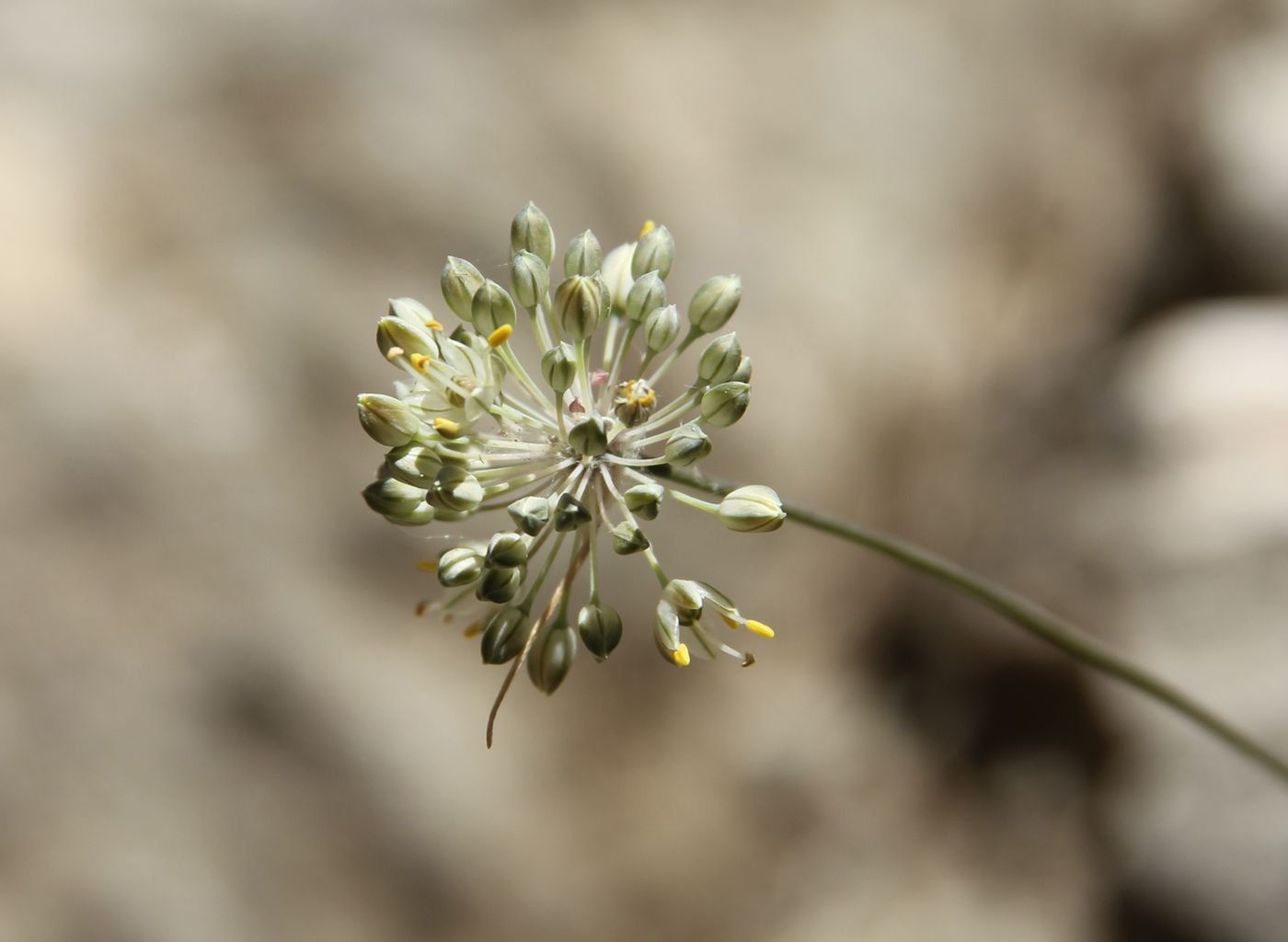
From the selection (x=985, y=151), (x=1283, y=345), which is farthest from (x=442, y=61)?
(x=1283, y=345)

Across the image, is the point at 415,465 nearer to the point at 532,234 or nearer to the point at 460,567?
the point at 460,567

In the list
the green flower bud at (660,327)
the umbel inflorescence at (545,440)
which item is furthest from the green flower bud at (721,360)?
the green flower bud at (660,327)

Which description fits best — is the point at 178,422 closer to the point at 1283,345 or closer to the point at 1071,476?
the point at 1071,476

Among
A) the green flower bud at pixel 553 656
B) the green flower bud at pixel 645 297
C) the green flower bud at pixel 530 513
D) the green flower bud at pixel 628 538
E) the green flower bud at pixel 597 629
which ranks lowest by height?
the green flower bud at pixel 553 656

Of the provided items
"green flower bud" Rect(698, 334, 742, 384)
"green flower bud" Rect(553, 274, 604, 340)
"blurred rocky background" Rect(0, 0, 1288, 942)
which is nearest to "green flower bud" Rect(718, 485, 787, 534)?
"green flower bud" Rect(698, 334, 742, 384)

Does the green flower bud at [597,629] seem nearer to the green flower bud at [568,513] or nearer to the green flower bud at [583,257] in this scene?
the green flower bud at [568,513]

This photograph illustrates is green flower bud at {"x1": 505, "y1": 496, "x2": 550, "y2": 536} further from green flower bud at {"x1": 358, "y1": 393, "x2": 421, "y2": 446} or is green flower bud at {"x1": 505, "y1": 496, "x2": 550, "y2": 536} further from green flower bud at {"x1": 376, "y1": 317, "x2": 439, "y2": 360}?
green flower bud at {"x1": 376, "y1": 317, "x2": 439, "y2": 360}
